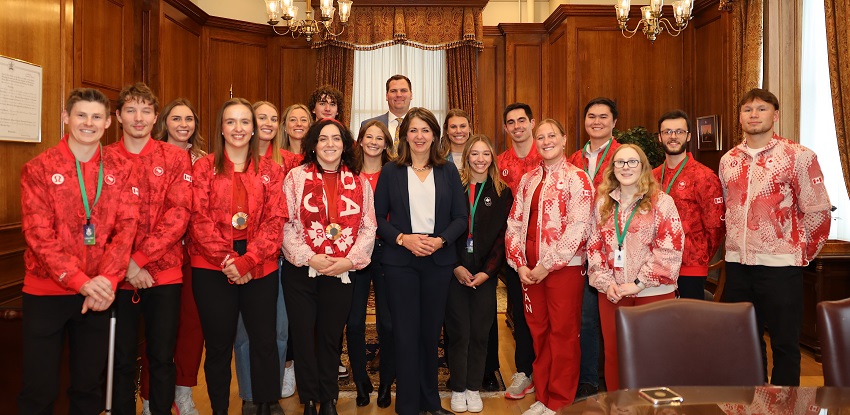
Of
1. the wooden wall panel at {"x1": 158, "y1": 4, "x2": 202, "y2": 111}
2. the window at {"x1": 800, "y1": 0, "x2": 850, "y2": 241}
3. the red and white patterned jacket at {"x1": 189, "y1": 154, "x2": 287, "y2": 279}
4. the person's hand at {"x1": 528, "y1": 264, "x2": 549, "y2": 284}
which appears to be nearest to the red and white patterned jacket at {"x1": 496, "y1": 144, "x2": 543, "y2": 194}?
the person's hand at {"x1": 528, "y1": 264, "x2": 549, "y2": 284}

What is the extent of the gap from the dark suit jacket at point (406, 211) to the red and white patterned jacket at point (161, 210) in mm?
991

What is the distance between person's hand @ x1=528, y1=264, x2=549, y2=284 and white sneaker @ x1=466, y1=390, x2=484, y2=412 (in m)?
0.81

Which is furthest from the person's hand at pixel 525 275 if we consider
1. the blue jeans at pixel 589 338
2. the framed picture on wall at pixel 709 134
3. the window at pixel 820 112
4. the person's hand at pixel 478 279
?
the framed picture on wall at pixel 709 134

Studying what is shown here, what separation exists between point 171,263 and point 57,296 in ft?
1.66

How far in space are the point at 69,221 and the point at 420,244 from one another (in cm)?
160

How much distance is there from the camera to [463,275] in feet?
11.4

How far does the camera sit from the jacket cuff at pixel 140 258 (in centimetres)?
289

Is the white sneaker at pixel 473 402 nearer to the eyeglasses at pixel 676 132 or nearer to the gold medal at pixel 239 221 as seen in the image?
the gold medal at pixel 239 221

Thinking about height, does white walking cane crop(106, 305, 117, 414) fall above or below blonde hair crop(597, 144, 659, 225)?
below

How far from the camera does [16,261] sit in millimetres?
3693

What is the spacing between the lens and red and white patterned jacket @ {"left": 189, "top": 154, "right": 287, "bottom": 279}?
3004mm

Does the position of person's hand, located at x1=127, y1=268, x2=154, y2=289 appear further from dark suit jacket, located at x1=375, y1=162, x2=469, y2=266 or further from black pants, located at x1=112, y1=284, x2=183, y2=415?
dark suit jacket, located at x1=375, y1=162, x2=469, y2=266

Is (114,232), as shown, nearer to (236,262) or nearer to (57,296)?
(57,296)

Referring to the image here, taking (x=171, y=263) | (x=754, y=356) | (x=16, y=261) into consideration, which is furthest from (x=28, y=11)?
(x=754, y=356)
